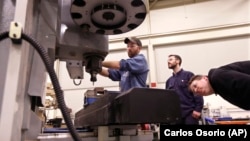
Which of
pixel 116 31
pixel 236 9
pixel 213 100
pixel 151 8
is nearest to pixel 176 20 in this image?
pixel 151 8

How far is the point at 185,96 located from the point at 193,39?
1800 mm

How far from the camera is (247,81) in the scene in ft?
4.32

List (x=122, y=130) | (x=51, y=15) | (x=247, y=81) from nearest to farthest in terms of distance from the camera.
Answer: (x=51, y=15) < (x=122, y=130) < (x=247, y=81)

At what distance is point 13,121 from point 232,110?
3721mm

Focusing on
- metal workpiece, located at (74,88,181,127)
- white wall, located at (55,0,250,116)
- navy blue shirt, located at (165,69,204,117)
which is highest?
white wall, located at (55,0,250,116)

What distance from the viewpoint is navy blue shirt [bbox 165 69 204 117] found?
7.88 ft

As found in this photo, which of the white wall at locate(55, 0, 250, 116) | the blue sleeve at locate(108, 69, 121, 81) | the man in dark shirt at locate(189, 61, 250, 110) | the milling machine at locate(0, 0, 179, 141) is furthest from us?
the white wall at locate(55, 0, 250, 116)

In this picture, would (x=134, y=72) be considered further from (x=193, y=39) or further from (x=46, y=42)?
(x=193, y=39)

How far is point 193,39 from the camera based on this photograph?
398cm

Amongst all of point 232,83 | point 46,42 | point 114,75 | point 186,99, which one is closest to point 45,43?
point 46,42

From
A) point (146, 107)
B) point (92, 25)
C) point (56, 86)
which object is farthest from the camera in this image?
point (92, 25)

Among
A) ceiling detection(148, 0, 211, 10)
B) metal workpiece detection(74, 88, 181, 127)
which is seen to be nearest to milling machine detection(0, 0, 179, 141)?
metal workpiece detection(74, 88, 181, 127)

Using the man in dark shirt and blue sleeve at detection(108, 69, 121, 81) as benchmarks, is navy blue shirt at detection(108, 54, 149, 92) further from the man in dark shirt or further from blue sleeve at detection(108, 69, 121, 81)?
the man in dark shirt

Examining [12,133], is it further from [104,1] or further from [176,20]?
[176,20]
